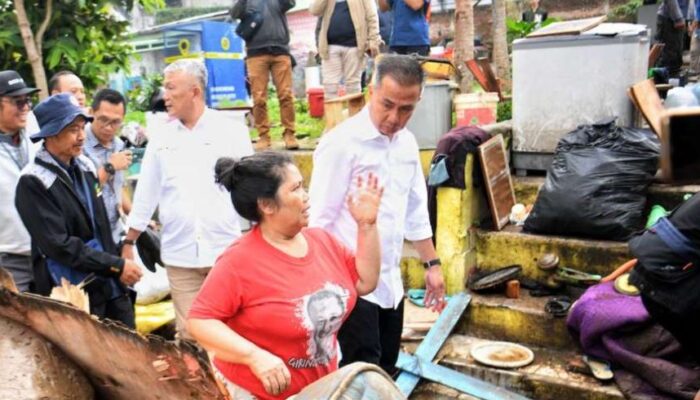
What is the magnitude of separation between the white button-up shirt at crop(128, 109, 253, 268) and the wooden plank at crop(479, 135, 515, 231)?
2181 mm

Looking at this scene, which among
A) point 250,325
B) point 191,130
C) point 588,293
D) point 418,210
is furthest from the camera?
point 588,293

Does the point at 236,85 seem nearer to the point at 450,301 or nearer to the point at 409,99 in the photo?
the point at 450,301

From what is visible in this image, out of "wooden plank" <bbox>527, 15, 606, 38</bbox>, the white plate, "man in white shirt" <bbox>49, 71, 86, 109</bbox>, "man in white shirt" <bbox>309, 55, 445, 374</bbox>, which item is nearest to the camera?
"man in white shirt" <bbox>309, 55, 445, 374</bbox>

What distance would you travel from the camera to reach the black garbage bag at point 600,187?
4477 mm

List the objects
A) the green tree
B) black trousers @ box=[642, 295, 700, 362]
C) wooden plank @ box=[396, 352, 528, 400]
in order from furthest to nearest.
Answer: the green tree, wooden plank @ box=[396, 352, 528, 400], black trousers @ box=[642, 295, 700, 362]

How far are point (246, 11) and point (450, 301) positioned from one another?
11.9 feet

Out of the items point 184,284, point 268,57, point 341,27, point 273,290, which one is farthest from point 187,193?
point 341,27

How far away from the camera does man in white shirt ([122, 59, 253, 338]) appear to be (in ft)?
11.3

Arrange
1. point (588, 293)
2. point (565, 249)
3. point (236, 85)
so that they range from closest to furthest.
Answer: point (588, 293) < point (565, 249) < point (236, 85)

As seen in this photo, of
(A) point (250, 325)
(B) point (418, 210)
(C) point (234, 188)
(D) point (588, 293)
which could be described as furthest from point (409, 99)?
(D) point (588, 293)

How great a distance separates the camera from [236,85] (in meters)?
11.0

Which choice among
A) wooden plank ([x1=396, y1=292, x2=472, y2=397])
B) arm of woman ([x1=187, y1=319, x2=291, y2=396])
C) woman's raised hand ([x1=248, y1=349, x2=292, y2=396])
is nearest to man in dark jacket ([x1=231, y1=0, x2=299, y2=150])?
wooden plank ([x1=396, y1=292, x2=472, y2=397])

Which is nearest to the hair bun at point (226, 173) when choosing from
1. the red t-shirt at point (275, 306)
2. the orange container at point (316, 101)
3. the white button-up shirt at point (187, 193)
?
the red t-shirt at point (275, 306)

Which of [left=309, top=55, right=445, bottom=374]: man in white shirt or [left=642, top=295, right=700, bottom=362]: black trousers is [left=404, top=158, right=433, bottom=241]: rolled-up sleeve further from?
[left=642, top=295, right=700, bottom=362]: black trousers
